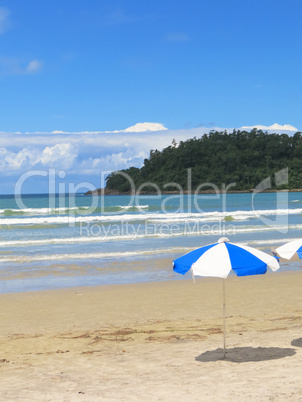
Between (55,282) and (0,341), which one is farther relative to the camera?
(55,282)

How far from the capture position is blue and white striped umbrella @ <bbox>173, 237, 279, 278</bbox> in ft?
20.5

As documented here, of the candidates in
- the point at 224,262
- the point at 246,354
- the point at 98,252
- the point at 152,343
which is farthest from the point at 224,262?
the point at 98,252

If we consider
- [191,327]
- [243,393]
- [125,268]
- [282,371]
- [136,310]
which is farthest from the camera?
[125,268]

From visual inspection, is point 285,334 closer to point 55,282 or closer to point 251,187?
point 55,282

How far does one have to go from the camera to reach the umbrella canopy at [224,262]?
6.26 meters

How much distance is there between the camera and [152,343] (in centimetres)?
806

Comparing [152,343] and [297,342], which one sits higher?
[297,342]

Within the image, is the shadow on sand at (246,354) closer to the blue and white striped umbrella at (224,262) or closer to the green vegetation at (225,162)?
the blue and white striped umbrella at (224,262)

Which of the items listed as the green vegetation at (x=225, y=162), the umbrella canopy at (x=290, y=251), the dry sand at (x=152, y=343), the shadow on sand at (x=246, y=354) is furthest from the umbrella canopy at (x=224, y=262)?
the green vegetation at (x=225, y=162)

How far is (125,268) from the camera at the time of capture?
16.0m

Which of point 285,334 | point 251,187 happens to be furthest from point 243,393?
point 251,187

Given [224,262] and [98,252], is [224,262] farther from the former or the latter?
[98,252]

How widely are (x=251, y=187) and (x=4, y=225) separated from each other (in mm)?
91171

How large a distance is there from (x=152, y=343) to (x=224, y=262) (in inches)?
99.5
